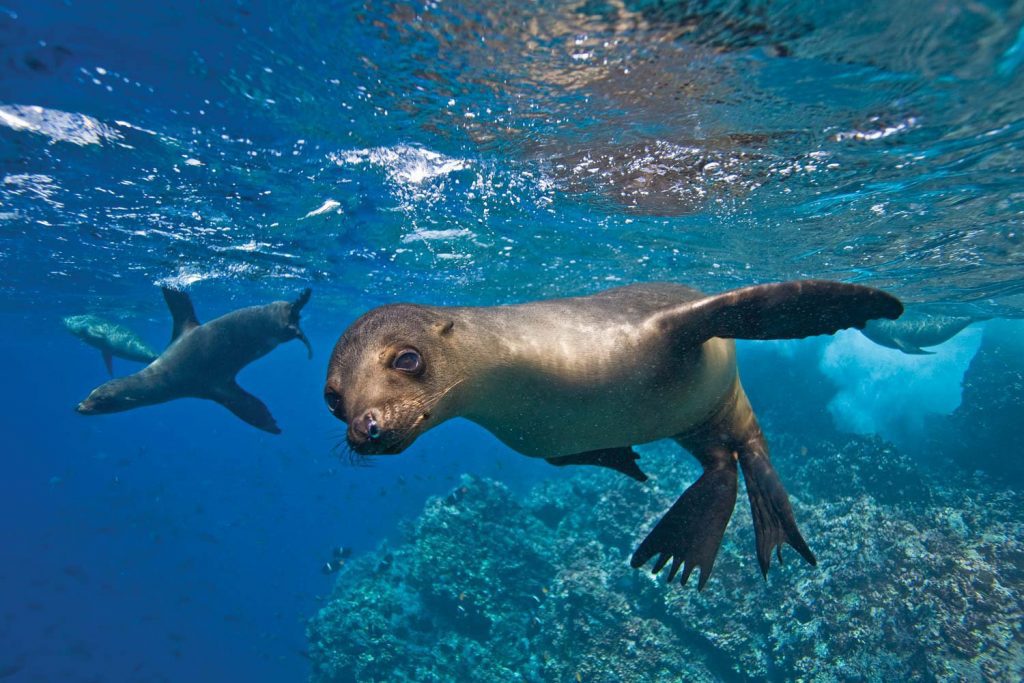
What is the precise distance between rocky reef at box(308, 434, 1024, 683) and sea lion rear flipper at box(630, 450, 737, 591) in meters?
6.08

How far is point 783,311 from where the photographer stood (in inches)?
111

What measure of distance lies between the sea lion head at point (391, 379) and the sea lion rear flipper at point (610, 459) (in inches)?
76.0

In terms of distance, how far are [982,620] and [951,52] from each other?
8168 mm

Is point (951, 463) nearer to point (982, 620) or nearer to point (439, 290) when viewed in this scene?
point (982, 620)

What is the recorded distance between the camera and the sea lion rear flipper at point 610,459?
12.7ft

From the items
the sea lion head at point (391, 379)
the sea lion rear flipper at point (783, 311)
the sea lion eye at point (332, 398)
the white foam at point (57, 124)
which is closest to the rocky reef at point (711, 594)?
the sea lion rear flipper at point (783, 311)

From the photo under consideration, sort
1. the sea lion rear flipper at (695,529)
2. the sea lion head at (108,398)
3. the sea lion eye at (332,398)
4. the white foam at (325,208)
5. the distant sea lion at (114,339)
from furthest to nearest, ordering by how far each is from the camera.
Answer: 1. the distant sea lion at (114,339)
2. the white foam at (325,208)
3. the sea lion head at (108,398)
4. the sea lion rear flipper at (695,529)
5. the sea lion eye at (332,398)

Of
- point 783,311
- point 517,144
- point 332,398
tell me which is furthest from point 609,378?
point 517,144

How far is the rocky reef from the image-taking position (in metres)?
7.85

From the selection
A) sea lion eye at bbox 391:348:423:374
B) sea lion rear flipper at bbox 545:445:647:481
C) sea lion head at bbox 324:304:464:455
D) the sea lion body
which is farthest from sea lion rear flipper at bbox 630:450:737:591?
sea lion eye at bbox 391:348:423:374

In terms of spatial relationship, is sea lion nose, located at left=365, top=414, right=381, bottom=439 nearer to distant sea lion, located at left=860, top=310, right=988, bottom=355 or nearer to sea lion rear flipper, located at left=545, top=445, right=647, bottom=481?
sea lion rear flipper, located at left=545, top=445, right=647, bottom=481

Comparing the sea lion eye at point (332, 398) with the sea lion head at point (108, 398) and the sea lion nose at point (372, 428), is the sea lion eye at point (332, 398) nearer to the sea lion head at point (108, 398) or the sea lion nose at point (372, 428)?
the sea lion nose at point (372, 428)

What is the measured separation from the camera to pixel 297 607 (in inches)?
1398

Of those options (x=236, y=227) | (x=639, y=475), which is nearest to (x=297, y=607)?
(x=236, y=227)
